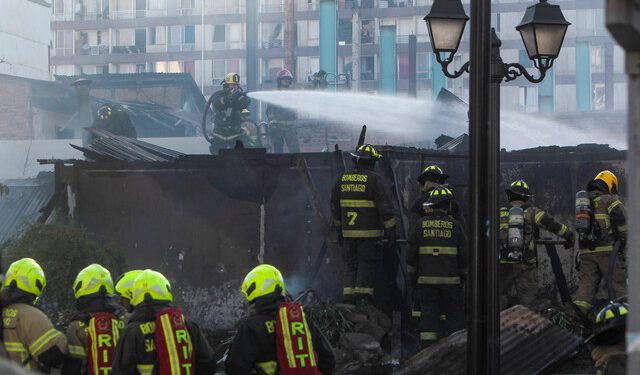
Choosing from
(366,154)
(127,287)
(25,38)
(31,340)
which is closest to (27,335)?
(31,340)

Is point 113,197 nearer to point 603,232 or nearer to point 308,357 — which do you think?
point 603,232

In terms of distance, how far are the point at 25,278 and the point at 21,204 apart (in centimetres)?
993

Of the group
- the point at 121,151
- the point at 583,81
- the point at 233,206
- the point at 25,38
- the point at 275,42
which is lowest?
the point at 233,206

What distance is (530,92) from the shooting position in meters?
53.8

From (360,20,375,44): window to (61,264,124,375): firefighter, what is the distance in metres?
49.6

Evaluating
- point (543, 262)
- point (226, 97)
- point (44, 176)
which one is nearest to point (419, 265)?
point (543, 262)

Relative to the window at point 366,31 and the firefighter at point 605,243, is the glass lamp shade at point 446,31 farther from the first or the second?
the window at point 366,31

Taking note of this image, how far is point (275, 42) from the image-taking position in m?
57.2

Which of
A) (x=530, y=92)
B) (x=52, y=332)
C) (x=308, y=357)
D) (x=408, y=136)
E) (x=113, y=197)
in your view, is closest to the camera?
(x=308, y=357)

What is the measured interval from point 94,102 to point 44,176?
13264 millimetres

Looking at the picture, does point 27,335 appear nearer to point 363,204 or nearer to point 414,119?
point 363,204

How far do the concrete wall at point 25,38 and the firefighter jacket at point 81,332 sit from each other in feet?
119

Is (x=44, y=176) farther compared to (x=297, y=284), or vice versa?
(x=44, y=176)

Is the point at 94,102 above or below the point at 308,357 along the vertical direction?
above
